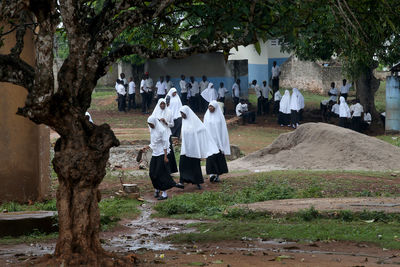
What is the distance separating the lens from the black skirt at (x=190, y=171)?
47.6ft

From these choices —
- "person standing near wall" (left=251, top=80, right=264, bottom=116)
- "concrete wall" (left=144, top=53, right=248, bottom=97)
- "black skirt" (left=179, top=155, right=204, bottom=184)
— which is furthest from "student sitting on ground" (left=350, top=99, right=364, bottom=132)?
"black skirt" (left=179, top=155, right=204, bottom=184)

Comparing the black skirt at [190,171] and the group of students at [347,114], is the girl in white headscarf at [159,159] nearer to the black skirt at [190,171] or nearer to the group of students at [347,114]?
the black skirt at [190,171]

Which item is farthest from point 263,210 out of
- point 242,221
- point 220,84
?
point 220,84

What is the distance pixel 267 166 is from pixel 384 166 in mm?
3105

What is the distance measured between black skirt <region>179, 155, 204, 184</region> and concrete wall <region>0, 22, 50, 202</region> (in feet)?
10.2

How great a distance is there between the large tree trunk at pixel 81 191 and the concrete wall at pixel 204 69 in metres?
26.2

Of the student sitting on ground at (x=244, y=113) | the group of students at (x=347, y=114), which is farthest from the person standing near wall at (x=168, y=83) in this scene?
the group of students at (x=347, y=114)

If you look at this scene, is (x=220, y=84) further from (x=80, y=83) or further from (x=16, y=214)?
(x=80, y=83)

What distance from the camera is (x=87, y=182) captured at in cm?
720

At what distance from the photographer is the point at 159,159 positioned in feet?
45.5

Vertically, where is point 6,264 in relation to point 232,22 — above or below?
below

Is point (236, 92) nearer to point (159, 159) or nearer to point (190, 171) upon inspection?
point (190, 171)

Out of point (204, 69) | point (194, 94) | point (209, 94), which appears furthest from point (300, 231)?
point (204, 69)

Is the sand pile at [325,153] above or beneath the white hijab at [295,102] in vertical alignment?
beneath
